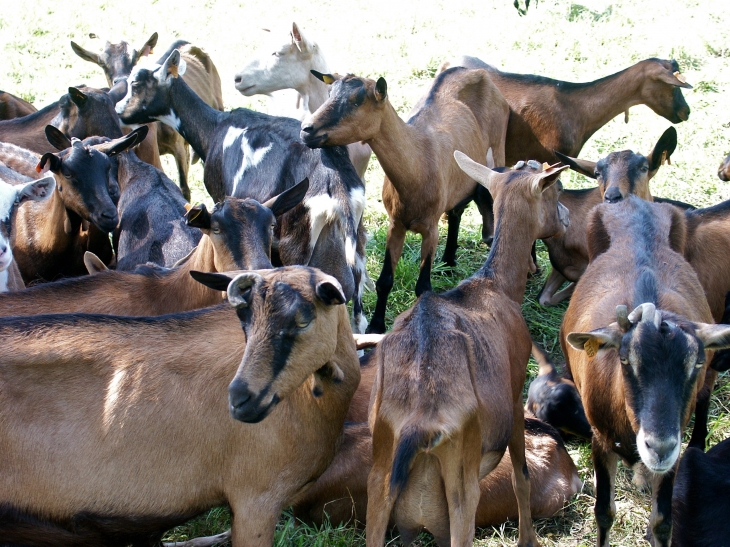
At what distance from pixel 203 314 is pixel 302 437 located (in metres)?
0.76

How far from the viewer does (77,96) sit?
770cm

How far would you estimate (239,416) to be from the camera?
3336 millimetres

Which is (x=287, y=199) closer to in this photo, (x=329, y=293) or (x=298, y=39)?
(x=329, y=293)

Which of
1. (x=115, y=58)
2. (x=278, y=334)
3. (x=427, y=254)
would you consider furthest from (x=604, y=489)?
(x=115, y=58)

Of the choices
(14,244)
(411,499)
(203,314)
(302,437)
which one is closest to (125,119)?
(14,244)

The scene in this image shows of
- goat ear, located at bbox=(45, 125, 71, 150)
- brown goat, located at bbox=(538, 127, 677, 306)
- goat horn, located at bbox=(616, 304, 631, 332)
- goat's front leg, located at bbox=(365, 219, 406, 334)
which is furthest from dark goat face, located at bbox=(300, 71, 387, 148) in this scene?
goat horn, located at bbox=(616, 304, 631, 332)

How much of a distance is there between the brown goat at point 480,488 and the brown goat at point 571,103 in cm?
419

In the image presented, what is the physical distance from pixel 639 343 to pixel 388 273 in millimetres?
3334

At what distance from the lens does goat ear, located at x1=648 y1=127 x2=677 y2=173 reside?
21.2 ft

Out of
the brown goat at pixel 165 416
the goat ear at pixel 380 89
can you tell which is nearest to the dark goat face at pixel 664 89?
the goat ear at pixel 380 89

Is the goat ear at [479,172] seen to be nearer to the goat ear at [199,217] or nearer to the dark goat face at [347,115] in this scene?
the dark goat face at [347,115]

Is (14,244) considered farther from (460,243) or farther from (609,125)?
(609,125)

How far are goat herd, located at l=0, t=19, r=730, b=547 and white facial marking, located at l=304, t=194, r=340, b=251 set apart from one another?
15mm

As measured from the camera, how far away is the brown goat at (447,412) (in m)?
3.54
